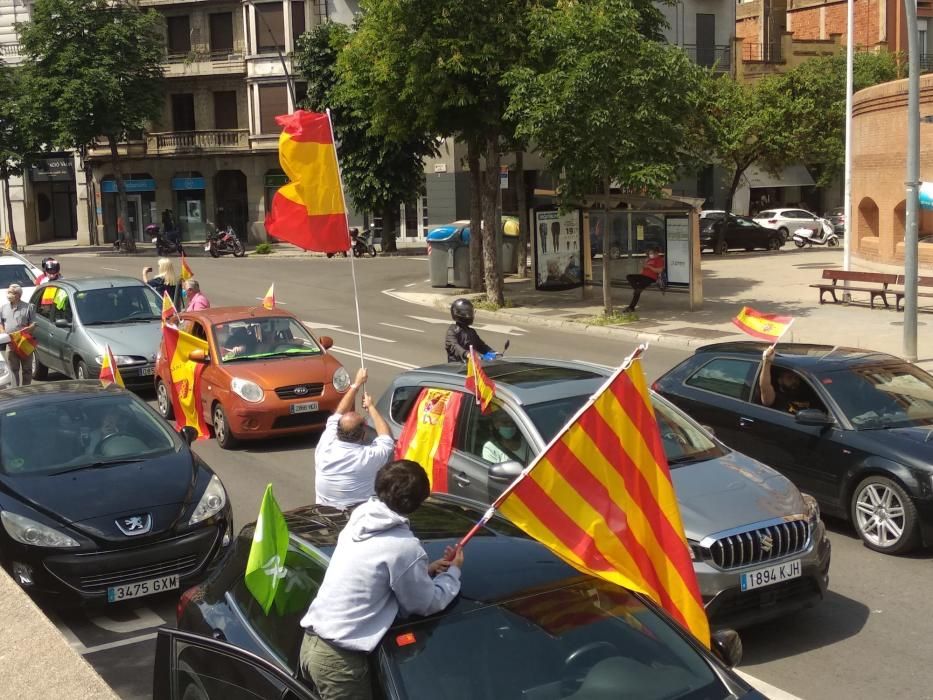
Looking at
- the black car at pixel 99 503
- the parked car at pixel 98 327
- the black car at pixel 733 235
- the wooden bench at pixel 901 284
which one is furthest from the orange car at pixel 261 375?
the black car at pixel 733 235

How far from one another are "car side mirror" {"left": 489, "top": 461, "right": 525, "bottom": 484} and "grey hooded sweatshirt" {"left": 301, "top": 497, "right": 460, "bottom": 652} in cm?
300

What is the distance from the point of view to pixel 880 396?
9312mm

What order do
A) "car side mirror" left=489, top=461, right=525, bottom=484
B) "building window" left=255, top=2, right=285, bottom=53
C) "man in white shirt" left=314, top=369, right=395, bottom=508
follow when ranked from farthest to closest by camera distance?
"building window" left=255, top=2, right=285, bottom=53
"car side mirror" left=489, top=461, right=525, bottom=484
"man in white shirt" left=314, top=369, right=395, bottom=508

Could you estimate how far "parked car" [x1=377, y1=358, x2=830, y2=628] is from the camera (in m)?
6.70

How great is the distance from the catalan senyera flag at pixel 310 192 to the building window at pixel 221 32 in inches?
1944

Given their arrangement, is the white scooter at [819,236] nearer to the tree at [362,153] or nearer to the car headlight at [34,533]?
the tree at [362,153]

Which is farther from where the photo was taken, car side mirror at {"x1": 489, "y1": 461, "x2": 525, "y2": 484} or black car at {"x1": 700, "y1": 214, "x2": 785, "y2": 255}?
black car at {"x1": 700, "y1": 214, "x2": 785, "y2": 255}

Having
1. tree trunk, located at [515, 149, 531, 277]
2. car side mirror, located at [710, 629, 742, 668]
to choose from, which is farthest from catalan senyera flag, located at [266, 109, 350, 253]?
tree trunk, located at [515, 149, 531, 277]

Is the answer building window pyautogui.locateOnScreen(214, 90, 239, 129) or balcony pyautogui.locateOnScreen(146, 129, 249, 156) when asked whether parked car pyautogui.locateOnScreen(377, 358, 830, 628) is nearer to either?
balcony pyautogui.locateOnScreen(146, 129, 249, 156)

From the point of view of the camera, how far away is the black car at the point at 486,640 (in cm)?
387

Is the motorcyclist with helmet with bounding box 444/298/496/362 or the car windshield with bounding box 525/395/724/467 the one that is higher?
the motorcyclist with helmet with bounding box 444/298/496/362

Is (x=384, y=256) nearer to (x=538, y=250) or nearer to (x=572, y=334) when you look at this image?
(x=538, y=250)

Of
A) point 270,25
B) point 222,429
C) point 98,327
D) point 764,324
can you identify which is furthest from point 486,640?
point 270,25

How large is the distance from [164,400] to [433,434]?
25.4 ft
